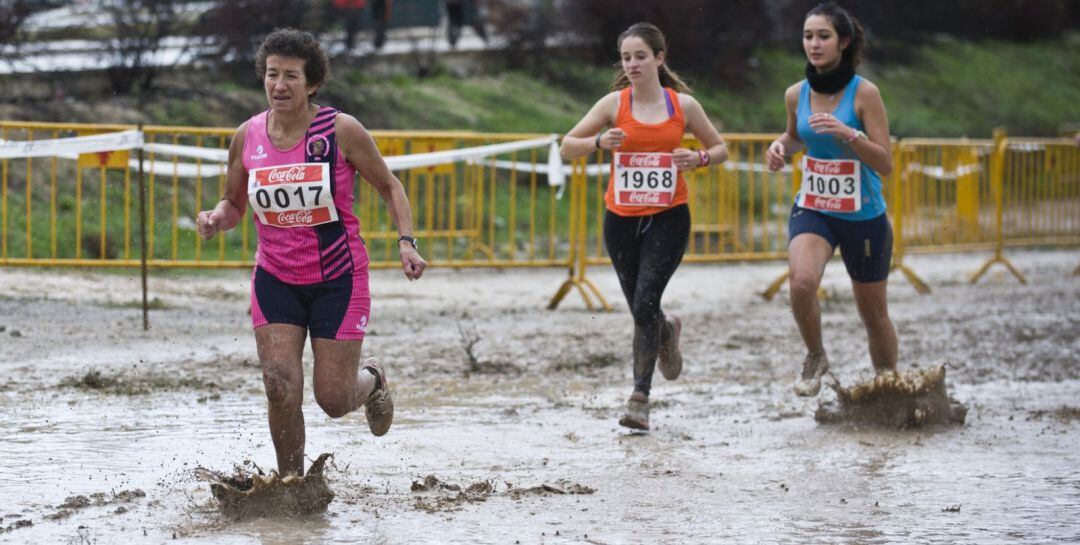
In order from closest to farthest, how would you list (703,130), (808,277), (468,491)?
(468,491) → (808,277) → (703,130)

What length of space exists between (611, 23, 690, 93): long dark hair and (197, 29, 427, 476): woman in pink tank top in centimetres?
233

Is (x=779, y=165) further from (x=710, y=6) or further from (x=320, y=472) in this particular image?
(x=710, y=6)

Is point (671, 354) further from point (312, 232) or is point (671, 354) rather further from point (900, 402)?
point (312, 232)

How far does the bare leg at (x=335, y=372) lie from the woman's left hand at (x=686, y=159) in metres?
2.45

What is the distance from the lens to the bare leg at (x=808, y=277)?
6.84 meters

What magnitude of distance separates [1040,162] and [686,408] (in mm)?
11989

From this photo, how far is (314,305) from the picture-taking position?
17.1 ft

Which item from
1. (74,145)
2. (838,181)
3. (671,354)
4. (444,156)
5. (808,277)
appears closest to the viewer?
(808,277)

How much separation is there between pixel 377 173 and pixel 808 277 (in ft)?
7.86

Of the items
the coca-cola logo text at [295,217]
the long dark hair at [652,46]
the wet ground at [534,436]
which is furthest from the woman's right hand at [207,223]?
the long dark hair at [652,46]

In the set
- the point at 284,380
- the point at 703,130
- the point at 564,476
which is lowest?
the point at 564,476

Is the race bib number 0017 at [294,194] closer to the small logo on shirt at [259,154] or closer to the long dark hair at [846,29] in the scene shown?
the small logo on shirt at [259,154]

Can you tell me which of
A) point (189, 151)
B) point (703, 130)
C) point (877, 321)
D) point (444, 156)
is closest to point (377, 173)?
point (703, 130)

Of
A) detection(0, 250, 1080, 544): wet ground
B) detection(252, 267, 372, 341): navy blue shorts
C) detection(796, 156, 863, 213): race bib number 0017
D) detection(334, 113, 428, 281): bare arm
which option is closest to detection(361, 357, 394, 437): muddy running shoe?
detection(0, 250, 1080, 544): wet ground
